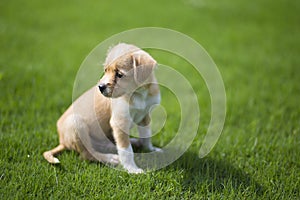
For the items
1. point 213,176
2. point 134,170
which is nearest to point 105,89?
point 134,170

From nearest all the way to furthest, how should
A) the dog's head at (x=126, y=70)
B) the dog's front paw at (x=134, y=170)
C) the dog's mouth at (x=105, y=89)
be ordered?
the dog's mouth at (x=105, y=89), the dog's head at (x=126, y=70), the dog's front paw at (x=134, y=170)

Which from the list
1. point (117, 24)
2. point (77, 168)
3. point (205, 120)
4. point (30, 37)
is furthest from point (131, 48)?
point (117, 24)

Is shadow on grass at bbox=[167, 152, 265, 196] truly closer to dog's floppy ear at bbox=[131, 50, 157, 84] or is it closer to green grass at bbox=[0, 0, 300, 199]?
green grass at bbox=[0, 0, 300, 199]

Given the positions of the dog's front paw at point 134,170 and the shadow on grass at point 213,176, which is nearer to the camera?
the shadow on grass at point 213,176

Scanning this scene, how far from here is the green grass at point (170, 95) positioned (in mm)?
3547

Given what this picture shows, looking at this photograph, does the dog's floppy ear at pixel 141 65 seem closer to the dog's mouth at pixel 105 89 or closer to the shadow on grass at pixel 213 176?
the dog's mouth at pixel 105 89

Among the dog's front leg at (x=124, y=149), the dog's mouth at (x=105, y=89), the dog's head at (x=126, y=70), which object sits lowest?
the dog's front leg at (x=124, y=149)

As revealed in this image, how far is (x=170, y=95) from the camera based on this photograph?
6.13 metres

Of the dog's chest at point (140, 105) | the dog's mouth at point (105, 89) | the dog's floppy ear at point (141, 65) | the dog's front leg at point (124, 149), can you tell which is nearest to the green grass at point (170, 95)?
the dog's front leg at point (124, 149)

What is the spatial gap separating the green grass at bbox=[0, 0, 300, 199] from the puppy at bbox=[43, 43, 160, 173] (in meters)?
0.20

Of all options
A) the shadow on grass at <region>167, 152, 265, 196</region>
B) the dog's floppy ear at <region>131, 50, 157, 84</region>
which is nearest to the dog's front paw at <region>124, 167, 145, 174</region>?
the shadow on grass at <region>167, 152, 265, 196</region>

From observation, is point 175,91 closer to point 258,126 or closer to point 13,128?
point 258,126

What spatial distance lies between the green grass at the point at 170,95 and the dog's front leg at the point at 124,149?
159 millimetres

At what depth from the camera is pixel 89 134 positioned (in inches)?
159
